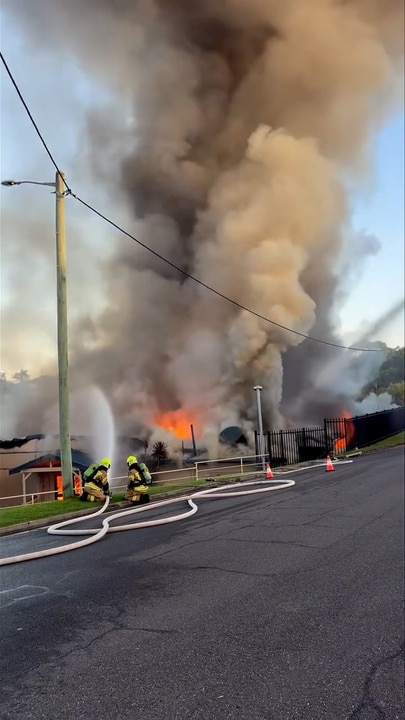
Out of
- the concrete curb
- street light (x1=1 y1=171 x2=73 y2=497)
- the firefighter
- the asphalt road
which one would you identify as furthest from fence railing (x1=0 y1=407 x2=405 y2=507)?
the asphalt road

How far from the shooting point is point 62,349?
36.5 ft

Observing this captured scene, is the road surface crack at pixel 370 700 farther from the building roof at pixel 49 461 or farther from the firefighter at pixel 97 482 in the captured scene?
the building roof at pixel 49 461

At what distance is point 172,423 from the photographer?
1302 inches

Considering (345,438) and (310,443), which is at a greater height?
(345,438)

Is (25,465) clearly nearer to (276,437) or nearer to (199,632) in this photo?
(199,632)

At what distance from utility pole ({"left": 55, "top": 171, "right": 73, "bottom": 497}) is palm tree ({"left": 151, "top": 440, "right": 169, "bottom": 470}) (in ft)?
57.2

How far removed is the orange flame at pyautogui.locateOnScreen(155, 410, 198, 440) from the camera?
105 feet

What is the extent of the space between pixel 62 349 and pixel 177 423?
73.4ft

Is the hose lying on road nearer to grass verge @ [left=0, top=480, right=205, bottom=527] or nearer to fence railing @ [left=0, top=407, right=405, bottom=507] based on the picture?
grass verge @ [left=0, top=480, right=205, bottom=527]

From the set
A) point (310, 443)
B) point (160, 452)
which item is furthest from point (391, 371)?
point (160, 452)

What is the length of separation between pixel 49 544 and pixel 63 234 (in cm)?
744

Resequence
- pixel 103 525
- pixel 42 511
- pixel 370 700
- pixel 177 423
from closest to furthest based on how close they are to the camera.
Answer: pixel 370 700 < pixel 103 525 < pixel 42 511 < pixel 177 423

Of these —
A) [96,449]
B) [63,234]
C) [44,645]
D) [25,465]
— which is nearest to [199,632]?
[44,645]

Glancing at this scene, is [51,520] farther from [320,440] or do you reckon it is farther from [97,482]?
[320,440]
